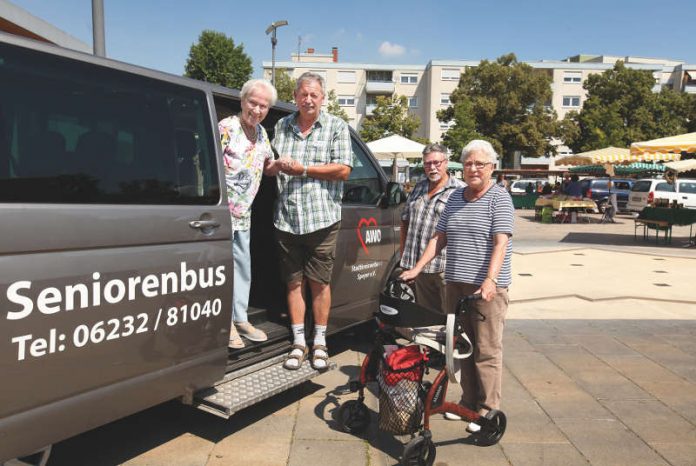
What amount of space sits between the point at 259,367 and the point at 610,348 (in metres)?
3.54

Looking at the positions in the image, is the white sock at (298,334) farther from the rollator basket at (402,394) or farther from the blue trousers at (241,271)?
the rollator basket at (402,394)

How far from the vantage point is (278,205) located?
372 cm

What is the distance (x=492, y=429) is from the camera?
3264 mm

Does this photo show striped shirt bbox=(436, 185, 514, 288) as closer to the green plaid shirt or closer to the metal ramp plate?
the green plaid shirt

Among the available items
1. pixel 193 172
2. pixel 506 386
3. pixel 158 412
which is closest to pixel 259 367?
pixel 158 412

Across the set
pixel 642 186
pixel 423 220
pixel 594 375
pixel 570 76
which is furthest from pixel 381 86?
pixel 423 220

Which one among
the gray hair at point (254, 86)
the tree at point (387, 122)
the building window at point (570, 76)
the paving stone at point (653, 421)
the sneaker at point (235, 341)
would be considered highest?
the building window at point (570, 76)

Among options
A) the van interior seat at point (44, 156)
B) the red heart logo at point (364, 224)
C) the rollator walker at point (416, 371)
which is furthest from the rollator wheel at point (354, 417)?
the van interior seat at point (44, 156)

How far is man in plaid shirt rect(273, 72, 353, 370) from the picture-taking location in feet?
11.9

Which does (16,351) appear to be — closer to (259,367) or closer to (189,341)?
(189,341)

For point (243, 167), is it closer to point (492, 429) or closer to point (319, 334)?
point (319, 334)

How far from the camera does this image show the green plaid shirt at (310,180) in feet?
11.9

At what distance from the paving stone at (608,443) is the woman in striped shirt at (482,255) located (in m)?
0.59

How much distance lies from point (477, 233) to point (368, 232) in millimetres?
1421
